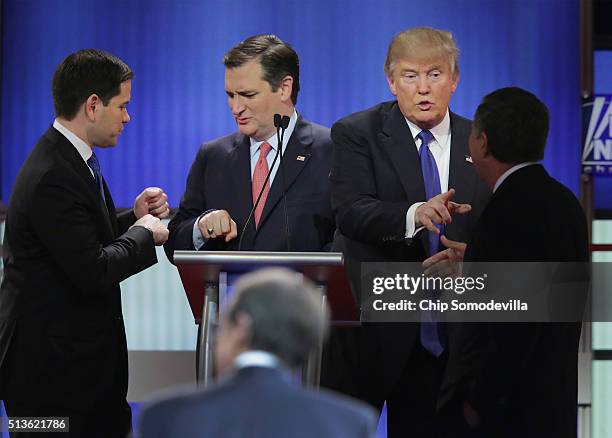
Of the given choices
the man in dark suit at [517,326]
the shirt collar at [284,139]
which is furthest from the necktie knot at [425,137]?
the shirt collar at [284,139]

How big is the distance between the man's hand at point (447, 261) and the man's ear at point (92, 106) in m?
1.30

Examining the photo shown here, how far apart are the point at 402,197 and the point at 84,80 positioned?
1.21 meters

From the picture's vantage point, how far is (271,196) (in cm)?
426

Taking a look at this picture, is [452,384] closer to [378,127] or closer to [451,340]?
[451,340]

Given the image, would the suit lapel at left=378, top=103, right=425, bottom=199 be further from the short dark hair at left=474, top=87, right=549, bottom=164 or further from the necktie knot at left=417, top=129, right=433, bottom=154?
the short dark hair at left=474, top=87, right=549, bottom=164

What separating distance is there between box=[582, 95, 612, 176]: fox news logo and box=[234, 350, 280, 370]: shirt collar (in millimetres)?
3480

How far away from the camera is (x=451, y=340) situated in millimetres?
4062

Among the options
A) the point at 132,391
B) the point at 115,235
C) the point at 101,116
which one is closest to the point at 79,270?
the point at 115,235

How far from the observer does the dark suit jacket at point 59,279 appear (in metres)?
3.66

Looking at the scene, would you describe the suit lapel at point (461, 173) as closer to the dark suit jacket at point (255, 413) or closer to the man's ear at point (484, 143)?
the man's ear at point (484, 143)

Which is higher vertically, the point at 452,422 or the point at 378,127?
the point at 378,127

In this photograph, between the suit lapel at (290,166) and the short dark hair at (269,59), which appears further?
the short dark hair at (269,59)

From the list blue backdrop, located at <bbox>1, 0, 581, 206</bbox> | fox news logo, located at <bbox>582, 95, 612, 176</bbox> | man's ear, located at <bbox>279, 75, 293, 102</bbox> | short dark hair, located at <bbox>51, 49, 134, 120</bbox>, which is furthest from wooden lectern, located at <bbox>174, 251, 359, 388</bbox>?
fox news logo, located at <bbox>582, 95, 612, 176</bbox>

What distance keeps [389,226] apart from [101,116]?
42.7 inches
